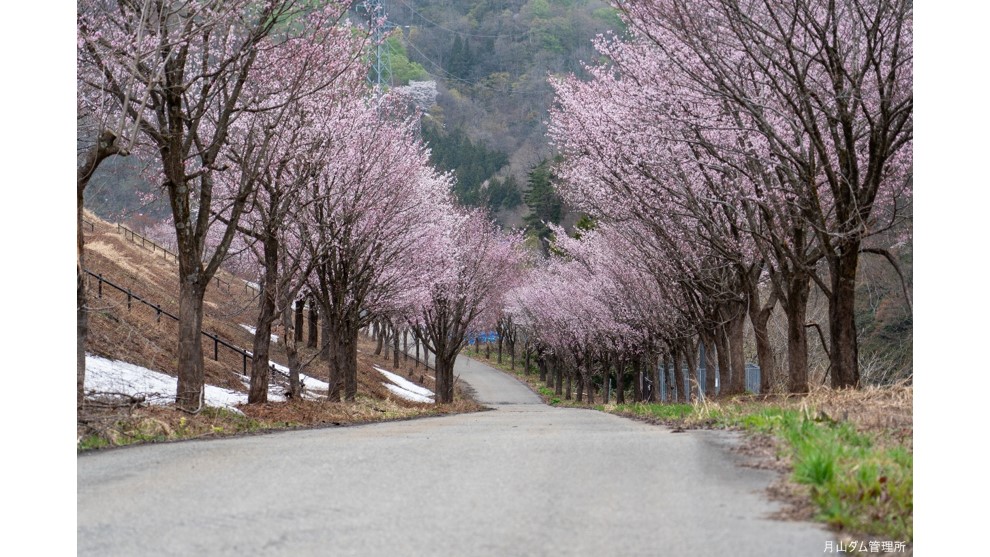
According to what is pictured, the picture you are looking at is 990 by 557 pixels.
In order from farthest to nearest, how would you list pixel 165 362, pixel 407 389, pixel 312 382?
pixel 407 389 → pixel 312 382 → pixel 165 362

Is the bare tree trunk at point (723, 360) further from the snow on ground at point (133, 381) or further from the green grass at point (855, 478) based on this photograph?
the green grass at point (855, 478)

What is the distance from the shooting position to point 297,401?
61.2 ft

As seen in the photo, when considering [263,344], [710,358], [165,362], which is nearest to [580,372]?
[710,358]

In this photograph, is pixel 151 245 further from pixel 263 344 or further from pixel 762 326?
pixel 762 326

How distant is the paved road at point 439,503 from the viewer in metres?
4.56

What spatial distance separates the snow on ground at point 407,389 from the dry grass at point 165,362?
985 mm

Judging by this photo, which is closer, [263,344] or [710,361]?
[263,344]

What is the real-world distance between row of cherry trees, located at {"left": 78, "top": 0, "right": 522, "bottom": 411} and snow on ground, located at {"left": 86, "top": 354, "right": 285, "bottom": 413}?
1968 millimetres

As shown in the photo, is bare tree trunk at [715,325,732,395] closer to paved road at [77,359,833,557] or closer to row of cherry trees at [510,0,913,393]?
row of cherry trees at [510,0,913,393]

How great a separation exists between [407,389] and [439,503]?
4100cm

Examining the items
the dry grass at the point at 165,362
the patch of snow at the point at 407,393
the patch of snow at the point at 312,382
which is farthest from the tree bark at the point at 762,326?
the patch of snow at the point at 407,393

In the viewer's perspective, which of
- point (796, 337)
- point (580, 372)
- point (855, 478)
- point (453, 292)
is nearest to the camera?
point (855, 478)

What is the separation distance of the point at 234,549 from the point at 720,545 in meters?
2.20

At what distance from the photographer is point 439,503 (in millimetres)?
5484
